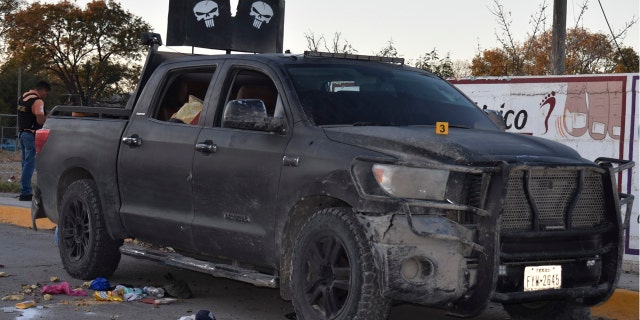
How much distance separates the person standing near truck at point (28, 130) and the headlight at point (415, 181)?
10.2 meters

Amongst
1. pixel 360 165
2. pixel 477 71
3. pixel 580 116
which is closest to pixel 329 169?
pixel 360 165

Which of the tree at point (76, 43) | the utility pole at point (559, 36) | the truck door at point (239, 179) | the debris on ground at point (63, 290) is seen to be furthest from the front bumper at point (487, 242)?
the tree at point (76, 43)

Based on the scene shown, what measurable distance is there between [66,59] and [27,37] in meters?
2.66

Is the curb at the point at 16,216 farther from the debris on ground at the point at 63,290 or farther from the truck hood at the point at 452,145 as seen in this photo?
the truck hood at the point at 452,145

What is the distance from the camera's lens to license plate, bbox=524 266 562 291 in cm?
568

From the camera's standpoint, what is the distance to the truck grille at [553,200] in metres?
5.65

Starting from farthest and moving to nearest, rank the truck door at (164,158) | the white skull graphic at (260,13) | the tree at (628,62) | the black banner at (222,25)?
the tree at (628,62) → the white skull graphic at (260,13) → the black banner at (222,25) → the truck door at (164,158)

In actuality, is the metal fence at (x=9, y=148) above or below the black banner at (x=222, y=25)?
below

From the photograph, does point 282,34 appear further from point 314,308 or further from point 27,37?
point 27,37

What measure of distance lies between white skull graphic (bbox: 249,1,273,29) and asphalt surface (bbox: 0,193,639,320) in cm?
594

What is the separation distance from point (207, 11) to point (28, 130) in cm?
317

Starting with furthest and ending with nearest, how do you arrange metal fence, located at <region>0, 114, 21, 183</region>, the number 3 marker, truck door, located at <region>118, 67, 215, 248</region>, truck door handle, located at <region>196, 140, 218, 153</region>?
metal fence, located at <region>0, 114, 21, 183</region> → truck door, located at <region>118, 67, 215, 248</region> → truck door handle, located at <region>196, 140, 218, 153</region> → the number 3 marker

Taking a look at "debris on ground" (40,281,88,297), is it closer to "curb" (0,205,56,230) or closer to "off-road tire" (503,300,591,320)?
"off-road tire" (503,300,591,320)

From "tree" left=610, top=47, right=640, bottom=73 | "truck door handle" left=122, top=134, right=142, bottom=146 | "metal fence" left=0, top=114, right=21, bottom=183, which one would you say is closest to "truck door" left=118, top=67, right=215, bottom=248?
"truck door handle" left=122, top=134, right=142, bottom=146
